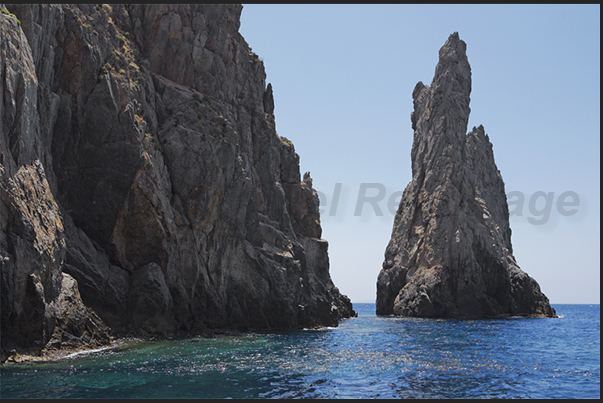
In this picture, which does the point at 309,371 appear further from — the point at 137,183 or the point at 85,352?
the point at 137,183

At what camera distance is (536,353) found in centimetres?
3450

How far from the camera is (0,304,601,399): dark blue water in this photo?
2025 cm

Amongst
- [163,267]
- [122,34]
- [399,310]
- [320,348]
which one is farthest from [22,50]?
[399,310]

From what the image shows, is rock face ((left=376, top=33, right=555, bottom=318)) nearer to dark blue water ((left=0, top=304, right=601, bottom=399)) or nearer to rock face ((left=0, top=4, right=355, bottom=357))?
rock face ((left=0, top=4, right=355, bottom=357))

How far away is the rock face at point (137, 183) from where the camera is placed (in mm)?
27781

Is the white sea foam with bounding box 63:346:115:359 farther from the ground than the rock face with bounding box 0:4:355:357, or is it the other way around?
the rock face with bounding box 0:4:355:357

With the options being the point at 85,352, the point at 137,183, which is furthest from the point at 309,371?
the point at 137,183

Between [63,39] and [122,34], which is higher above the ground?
[122,34]

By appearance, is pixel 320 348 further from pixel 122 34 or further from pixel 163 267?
pixel 122 34

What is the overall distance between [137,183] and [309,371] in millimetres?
21905

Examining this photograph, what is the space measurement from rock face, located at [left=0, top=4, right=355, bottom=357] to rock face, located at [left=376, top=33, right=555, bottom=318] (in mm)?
32888

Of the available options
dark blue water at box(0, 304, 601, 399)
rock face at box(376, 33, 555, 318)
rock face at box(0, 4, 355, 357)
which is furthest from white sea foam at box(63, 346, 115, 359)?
rock face at box(376, 33, 555, 318)

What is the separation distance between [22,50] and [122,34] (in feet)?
75.2

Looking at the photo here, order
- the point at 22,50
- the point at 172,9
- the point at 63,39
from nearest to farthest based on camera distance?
the point at 22,50 < the point at 63,39 < the point at 172,9
